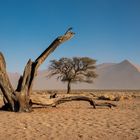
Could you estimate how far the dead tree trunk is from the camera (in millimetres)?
15712

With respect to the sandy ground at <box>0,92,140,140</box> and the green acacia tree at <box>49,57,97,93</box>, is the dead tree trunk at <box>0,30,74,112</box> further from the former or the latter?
the green acacia tree at <box>49,57,97,93</box>

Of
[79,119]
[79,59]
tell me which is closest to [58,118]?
[79,119]

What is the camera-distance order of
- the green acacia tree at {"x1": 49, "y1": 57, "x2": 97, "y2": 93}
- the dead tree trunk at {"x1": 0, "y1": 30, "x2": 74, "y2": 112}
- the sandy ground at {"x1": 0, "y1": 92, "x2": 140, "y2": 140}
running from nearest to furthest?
the sandy ground at {"x1": 0, "y1": 92, "x2": 140, "y2": 140}
the dead tree trunk at {"x1": 0, "y1": 30, "x2": 74, "y2": 112}
the green acacia tree at {"x1": 49, "y1": 57, "x2": 97, "y2": 93}

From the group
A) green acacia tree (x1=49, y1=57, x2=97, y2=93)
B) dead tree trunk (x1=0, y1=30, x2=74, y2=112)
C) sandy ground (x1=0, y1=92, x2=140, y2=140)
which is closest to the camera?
sandy ground (x1=0, y1=92, x2=140, y2=140)

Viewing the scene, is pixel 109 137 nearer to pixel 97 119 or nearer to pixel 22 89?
pixel 97 119

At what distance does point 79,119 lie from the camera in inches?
513

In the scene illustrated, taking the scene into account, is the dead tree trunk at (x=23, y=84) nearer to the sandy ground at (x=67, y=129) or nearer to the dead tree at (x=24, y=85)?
the dead tree at (x=24, y=85)

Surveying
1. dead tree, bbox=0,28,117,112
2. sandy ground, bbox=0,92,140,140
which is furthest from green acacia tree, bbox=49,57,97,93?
sandy ground, bbox=0,92,140,140

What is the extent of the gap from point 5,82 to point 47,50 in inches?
107

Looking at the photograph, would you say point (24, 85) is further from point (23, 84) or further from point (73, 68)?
point (73, 68)

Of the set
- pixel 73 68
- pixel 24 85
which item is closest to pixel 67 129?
pixel 24 85

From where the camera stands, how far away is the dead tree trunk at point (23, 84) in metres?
15.7

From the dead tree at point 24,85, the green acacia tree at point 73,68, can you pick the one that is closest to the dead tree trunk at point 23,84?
the dead tree at point 24,85

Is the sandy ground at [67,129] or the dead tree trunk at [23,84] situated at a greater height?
the dead tree trunk at [23,84]
